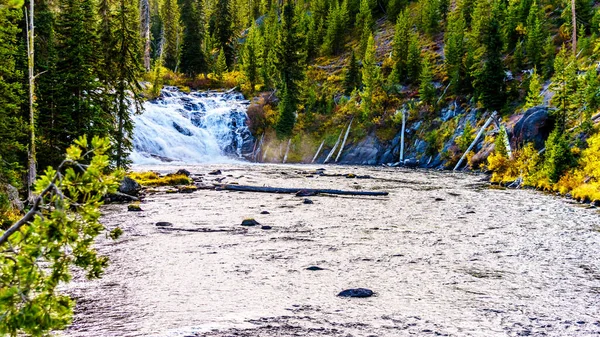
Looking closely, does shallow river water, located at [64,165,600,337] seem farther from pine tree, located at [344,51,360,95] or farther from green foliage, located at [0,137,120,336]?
pine tree, located at [344,51,360,95]

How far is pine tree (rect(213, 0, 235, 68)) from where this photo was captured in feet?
285

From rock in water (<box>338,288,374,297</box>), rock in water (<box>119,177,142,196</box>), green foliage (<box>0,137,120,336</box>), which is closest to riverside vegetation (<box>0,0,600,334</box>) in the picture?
green foliage (<box>0,137,120,336</box>)

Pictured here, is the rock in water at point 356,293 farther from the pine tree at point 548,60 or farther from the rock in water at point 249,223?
the pine tree at point 548,60

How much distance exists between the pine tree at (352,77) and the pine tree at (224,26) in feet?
94.4

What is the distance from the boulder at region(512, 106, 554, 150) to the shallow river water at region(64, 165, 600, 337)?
15591mm

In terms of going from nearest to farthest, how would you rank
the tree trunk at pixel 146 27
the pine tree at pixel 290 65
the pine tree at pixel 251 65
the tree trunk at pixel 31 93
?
the tree trunk at pixel 31 93 < the tree trunk at pixel 146 27 < the pine tree at pixel 290 65 < the pine tree at pixel 251 65

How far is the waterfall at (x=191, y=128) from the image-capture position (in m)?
52.5

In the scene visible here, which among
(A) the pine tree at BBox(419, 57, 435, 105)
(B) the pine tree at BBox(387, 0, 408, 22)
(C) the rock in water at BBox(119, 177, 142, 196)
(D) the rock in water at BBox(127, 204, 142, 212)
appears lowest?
(D) the rock in water at BBox(127, 204, 142, 212)

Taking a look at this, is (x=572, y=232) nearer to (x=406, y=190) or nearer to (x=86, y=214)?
(x=406, y=190)

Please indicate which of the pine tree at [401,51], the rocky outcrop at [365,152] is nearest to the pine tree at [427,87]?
the rocky outcrop at [365,152]

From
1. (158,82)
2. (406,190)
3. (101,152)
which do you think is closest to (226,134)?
(158,82)

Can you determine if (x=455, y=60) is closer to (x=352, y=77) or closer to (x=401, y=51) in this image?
(x=401, y=51)

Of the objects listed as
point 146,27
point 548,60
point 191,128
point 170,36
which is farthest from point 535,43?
point 170,36

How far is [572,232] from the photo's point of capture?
14922 mm
